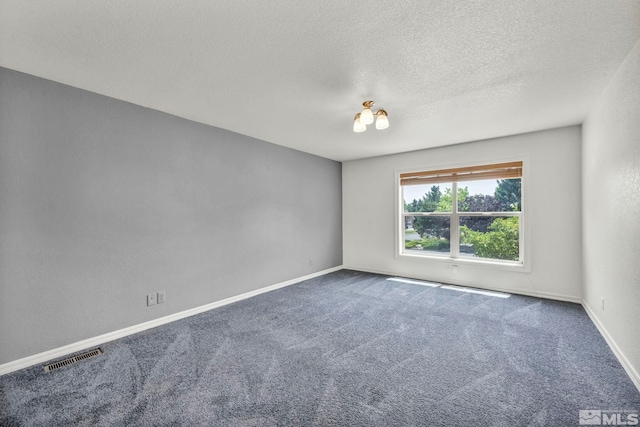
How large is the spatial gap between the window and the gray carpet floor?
127 cm

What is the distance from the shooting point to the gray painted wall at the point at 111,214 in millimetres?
2227

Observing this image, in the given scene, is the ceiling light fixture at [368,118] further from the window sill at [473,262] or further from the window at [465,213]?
the window sill at [473,262]

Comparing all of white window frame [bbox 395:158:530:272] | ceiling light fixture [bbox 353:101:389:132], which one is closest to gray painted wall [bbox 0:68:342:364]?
ceiling light fixture [bbox 353:101:389:132]

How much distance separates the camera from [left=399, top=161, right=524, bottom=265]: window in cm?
418

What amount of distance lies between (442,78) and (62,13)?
2612mm

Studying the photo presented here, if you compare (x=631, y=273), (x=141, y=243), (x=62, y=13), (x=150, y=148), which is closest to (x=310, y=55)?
(x=62, y=13)

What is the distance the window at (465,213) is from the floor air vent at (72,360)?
4456 millimetres

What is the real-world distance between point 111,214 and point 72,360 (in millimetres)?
1269

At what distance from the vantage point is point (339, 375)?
6.84 ft

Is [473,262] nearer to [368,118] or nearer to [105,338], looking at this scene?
[368,118]

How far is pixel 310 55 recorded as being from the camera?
2.01m

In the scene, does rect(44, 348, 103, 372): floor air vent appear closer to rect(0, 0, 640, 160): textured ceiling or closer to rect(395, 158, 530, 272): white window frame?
rect(0, 0, 640, 160): textured ceiling
